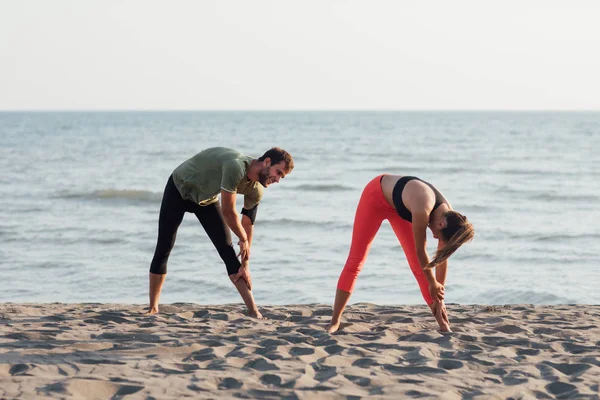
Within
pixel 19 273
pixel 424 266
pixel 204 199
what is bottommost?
pixel 19 273

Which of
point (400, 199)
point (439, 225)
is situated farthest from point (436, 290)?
point (400, 199)

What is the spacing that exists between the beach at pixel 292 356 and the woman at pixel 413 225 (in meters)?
0.32

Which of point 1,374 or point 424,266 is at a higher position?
point 424,266

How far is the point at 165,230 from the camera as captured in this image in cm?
596

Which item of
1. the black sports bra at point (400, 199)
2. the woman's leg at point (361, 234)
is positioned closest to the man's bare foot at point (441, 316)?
the woman's leg at point (361, 234)

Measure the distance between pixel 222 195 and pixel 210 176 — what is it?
0.30m

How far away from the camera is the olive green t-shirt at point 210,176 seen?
543 cm

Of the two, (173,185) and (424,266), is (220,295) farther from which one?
(424,266)

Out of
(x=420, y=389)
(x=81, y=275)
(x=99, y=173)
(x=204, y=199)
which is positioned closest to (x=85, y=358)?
(x=204, y=199)

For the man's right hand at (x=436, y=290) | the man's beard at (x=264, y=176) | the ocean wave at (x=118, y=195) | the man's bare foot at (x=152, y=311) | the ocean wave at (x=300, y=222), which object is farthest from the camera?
the ocean wave at (x=118, y=195)

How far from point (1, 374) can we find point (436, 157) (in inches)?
1152

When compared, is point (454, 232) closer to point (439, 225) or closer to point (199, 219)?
point (439, 225)

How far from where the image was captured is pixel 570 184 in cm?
2077

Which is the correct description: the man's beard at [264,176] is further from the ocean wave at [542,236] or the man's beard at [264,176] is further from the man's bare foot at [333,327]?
the ocean wave at [542,236]
